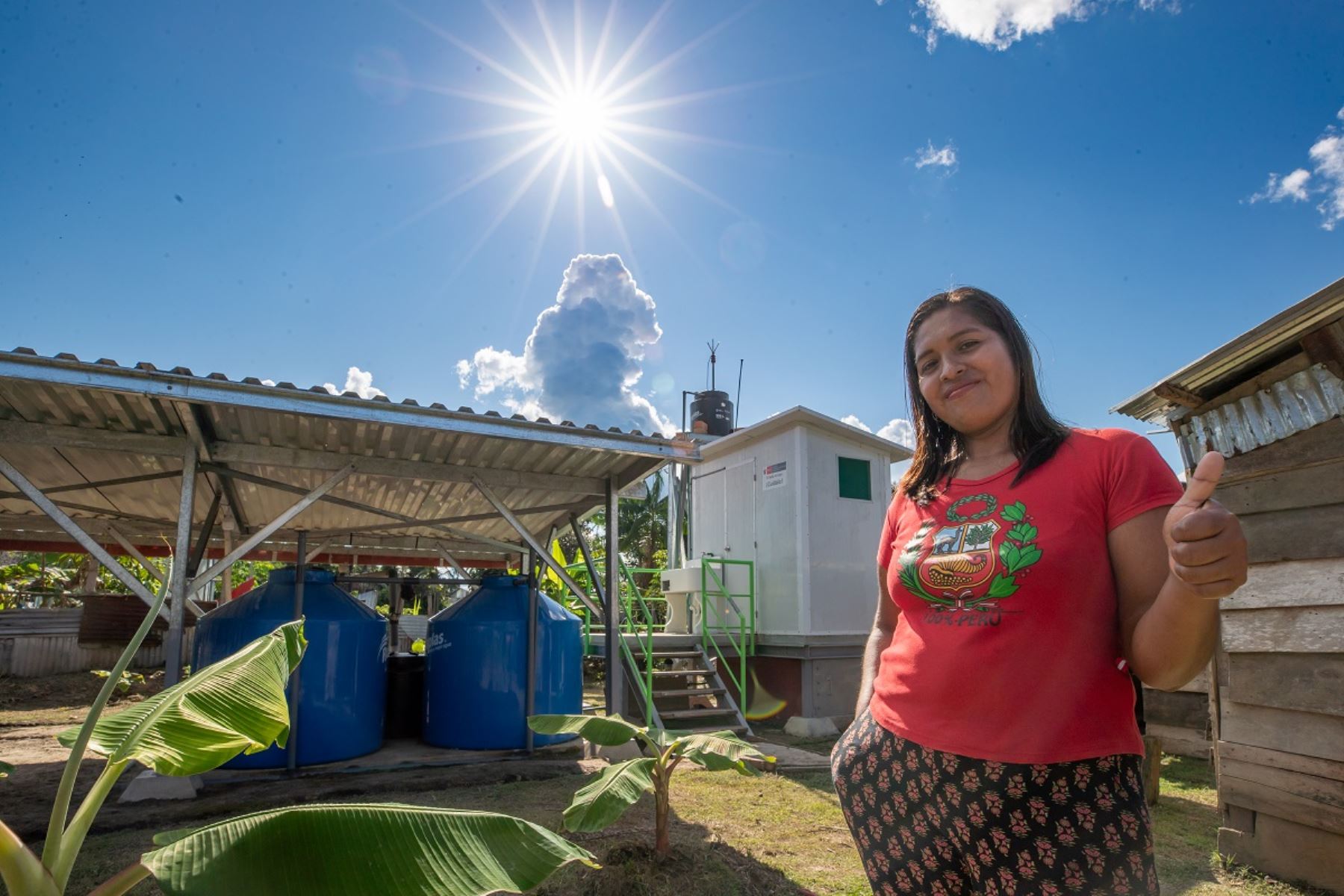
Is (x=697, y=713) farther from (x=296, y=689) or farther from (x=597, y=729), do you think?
(x=597, y=729)

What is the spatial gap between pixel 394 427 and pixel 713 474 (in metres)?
6.91

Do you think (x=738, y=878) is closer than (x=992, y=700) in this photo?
No

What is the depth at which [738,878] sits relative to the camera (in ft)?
13.2

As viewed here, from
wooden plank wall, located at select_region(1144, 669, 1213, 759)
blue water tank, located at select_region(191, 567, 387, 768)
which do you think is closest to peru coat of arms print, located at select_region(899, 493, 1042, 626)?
blue water tank, located at select_region(191, 567, 387, 768)

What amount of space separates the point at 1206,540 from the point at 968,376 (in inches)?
25.1

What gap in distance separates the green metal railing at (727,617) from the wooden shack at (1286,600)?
6.02 metres

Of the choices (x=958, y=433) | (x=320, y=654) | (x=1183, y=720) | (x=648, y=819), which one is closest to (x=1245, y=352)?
(x=958, y=433)

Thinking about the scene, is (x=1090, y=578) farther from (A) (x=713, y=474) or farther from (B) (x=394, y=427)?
(A) (x=713, y=474)

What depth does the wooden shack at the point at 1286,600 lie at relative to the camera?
3.93 m

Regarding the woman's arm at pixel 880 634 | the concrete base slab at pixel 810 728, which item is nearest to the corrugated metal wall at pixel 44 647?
the concrete base slab at pixel 810 728

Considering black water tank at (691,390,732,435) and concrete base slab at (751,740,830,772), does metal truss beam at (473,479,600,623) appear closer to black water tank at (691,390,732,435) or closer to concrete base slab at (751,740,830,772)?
concrete base slab at (751,740,830,772)

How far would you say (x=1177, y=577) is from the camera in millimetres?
1021

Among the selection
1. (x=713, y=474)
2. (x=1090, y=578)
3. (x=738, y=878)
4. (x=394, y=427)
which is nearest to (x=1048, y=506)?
(x=1090, y=578)

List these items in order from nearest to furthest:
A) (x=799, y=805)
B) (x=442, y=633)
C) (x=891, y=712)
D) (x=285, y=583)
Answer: (x=891, y=712), (x=799, y=805), (x=285, y=583), (x=442, y=633)
